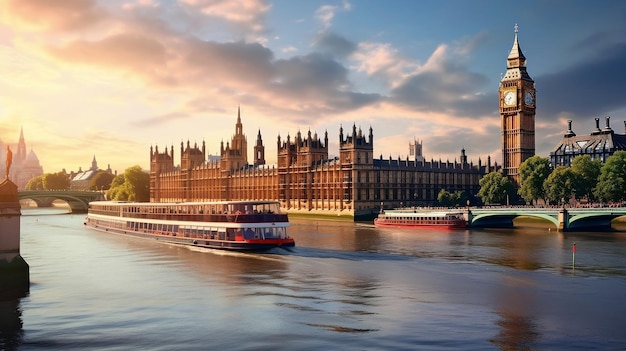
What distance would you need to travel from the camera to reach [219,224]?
6581cm

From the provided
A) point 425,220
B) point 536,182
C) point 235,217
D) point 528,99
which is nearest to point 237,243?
point 235,217

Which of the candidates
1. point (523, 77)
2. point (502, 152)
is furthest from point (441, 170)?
point (523, 77)

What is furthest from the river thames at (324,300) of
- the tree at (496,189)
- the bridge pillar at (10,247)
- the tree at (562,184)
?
the tree at (496,189)

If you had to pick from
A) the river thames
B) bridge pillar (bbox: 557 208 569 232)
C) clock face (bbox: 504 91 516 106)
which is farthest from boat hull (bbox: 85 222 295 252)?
clock face (bbox: 504 91 516 106)

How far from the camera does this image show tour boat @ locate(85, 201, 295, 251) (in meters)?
63.0

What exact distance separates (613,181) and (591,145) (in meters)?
65.7

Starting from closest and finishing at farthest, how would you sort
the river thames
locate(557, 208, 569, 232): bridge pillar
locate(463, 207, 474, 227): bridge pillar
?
1. the river thames
2. locate(557, 208, 569, 232): bridge pillar
3. locate(463, 207, 474, 227): bridge pillar

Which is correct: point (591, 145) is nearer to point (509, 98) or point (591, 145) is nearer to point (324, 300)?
point (509, 98)

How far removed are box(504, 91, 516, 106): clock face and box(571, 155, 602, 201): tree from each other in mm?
40811

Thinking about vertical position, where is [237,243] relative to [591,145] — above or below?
below

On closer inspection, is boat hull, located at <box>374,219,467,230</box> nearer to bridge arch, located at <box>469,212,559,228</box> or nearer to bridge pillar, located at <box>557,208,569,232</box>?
bridge arch, located at <box>469,212,559,228</box>

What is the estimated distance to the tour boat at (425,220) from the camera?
103m

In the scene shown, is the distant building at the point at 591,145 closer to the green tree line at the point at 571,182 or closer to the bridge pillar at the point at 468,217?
the green tree line at the point at 571,182

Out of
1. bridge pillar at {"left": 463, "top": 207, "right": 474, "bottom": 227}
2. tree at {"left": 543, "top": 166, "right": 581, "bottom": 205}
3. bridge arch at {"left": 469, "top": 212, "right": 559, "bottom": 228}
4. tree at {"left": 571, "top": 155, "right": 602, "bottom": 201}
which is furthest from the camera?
tree at {"left": 571, "top": 155, "right": 602, "bottom": 201}
